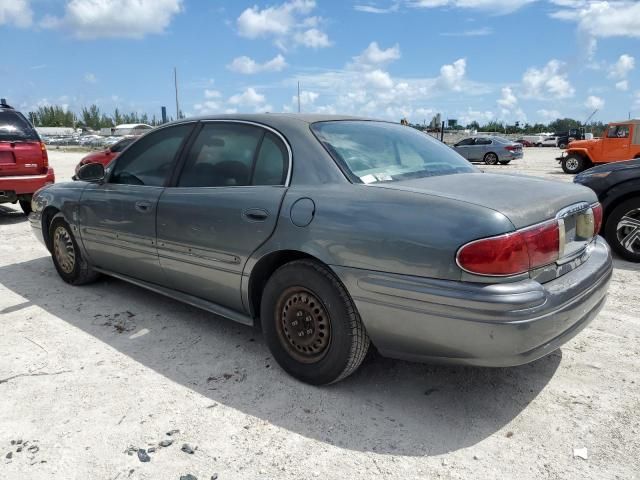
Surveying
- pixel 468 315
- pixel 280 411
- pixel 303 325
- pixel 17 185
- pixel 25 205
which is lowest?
pixel 280 411

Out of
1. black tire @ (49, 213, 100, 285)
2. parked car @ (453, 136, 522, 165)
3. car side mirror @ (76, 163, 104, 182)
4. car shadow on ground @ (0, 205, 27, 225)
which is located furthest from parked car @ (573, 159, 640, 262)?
parked car @ (453, 136, 522, 165)

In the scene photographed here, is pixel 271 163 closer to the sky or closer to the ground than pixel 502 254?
closer to the sky

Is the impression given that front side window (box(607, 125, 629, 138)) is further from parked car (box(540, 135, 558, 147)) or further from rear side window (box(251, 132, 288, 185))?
parked car (box(540, 135, 558, 147))

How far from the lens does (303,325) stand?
282cm

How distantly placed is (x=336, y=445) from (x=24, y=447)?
149cm

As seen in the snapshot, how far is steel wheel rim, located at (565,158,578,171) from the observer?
1852cm

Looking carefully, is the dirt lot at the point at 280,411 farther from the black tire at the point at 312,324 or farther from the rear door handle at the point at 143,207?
the rear door handle at the point at 143,207

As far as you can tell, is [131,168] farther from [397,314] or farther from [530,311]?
[530,311]

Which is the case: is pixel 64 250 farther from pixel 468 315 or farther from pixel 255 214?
pixel 468 315

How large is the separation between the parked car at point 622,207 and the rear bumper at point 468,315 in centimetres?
348

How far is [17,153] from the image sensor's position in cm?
808

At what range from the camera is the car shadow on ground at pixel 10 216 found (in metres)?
8.49

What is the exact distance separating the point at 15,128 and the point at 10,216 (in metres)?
1.76

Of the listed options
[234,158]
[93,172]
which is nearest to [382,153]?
[234,158]
